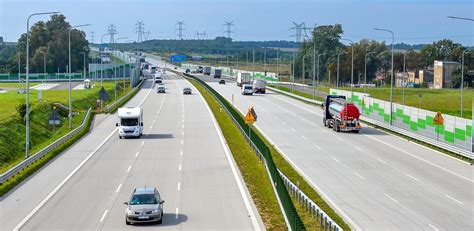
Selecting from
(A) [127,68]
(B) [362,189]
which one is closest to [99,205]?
(B) [362,189]

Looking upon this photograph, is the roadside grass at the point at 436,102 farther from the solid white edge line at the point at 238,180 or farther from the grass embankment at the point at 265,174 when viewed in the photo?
the grass embankment at the point at 265,174

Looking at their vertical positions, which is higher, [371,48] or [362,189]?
[371,48]

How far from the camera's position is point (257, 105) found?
92562 millimetres

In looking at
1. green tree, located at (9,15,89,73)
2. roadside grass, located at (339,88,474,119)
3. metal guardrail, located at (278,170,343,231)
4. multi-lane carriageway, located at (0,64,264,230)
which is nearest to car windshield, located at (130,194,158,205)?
multi-lane carriageway, located at (0,64,264,230)

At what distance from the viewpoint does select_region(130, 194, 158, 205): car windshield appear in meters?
26.5

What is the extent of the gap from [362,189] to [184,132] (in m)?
26.9

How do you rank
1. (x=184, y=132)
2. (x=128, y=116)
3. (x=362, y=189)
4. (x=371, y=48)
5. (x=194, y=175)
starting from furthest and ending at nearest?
(x=371, y=48) → (x=184, y=132) → (x=128, y=116) → (x=194, y=175) → (x=362, y=189)

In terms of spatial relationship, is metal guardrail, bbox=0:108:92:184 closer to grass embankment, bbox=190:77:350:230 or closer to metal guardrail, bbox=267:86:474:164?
grass embankment, bbox=190:77:350:230

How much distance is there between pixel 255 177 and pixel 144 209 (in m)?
11.4

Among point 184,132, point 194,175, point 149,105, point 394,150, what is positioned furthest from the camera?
point 149,105

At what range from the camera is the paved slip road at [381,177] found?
28.3 m

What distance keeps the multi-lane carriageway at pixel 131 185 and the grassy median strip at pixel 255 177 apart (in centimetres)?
43

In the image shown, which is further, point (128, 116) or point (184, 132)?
point (184, 132)

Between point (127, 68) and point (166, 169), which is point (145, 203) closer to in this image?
point (166, 169)
